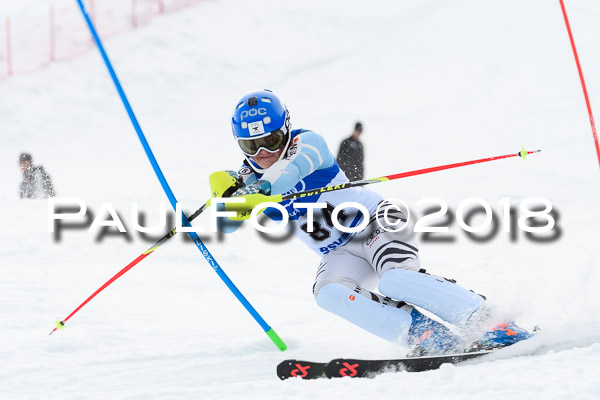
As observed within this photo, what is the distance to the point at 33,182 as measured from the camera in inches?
365

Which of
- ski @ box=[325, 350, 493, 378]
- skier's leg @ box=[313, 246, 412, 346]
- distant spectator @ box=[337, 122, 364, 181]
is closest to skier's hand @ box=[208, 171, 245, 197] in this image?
skier's leg @ box=[313, 246, 412, 346]

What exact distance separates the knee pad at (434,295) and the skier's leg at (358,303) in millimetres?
99

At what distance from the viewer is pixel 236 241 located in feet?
22.6

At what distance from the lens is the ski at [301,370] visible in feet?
9.93

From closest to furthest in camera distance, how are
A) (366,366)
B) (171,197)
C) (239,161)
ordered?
1. (366,366)
2. (171,197)
3. (239,161)

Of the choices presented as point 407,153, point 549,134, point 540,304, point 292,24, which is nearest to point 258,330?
point 540,304

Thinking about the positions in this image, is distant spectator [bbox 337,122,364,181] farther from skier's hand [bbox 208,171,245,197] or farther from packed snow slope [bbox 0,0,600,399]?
skier's hand [bbox 208,171,245,197]

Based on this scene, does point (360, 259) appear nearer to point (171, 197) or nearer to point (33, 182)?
point (171, 197)

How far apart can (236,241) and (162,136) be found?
431 inches

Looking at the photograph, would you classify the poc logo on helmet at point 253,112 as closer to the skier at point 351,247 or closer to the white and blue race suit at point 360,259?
the skier at point 351,247

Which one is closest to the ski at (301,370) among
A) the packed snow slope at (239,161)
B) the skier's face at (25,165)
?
the packed snow slope at (239,161)

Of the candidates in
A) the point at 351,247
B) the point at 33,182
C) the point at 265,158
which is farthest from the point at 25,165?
the point at 351,247

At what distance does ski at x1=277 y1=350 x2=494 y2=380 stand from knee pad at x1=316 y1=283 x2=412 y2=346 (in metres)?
0.31

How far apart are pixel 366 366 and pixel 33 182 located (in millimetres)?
7454
